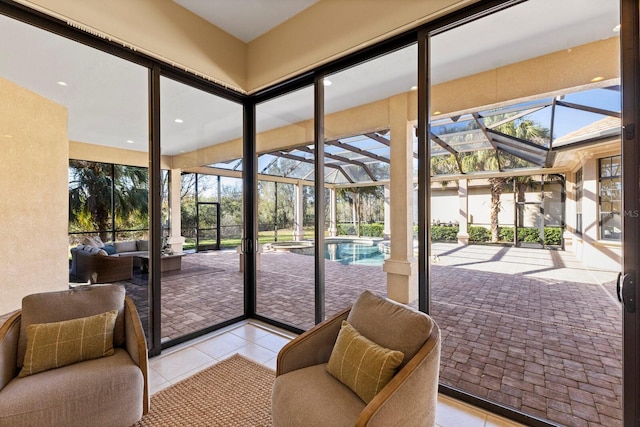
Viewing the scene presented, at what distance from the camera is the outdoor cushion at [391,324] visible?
1518 mm

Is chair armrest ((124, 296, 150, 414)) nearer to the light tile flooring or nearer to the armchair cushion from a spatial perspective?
the armchair cushion

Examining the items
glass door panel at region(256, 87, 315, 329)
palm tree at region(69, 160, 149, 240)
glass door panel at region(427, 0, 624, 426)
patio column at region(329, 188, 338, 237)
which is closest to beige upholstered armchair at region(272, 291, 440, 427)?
glass door panel at region(427, 0, 624, 426)

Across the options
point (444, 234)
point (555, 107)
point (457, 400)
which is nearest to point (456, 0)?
point (555, 107)

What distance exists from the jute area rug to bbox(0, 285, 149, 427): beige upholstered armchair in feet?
0.62

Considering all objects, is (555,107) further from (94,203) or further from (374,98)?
(94,203)

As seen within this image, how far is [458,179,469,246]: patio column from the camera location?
152 inches

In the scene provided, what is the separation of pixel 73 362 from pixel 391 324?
2.11m

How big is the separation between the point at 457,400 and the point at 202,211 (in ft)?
12.4

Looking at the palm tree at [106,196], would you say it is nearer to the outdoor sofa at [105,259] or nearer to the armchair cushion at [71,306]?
the outdoor sofa at [105,259]

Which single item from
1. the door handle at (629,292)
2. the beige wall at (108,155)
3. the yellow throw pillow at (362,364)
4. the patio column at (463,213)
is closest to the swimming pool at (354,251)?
the patio column at (463,213)

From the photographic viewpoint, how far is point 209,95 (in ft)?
11.9

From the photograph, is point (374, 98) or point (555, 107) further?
point (374, 98)

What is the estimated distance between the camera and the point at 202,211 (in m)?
4.13

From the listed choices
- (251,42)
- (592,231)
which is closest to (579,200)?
(592,231)
